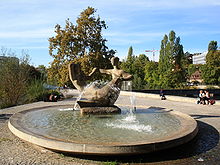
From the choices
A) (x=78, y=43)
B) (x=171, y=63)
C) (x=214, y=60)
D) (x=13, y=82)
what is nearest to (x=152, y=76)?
(x=171, y=63)

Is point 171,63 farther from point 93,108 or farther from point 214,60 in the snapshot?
point 93,108

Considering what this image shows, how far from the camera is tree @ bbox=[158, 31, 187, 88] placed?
45.9 meters

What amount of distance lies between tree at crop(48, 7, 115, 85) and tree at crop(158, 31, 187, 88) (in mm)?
25037

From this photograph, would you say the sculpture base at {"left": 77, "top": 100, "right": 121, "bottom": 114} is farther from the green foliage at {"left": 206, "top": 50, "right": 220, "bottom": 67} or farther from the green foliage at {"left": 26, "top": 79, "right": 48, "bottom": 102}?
the green foliage at {"left": 206, "top": 50, "right": 220, "bottom": 67}

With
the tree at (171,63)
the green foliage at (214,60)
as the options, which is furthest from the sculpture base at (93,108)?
the green foliage at (214,60)

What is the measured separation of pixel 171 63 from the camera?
47.2m

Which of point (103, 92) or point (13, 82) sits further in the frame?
point (13, 82)

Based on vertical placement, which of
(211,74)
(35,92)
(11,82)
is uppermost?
(211,74)

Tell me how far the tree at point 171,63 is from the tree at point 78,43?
25.0 m

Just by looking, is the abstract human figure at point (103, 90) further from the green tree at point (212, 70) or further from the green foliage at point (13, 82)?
the green tree at point (212, 70)

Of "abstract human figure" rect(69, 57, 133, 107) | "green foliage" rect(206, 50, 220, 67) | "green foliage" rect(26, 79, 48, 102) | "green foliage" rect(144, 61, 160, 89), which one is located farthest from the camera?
"green foliage" rect(206, 50, 220, 67)

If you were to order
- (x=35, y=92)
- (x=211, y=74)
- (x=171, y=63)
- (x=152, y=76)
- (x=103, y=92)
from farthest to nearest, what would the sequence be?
(x=211, y=74), (x=152, y=76), (x=171, y=63), (x=35, y=92), (x=103, y=92)

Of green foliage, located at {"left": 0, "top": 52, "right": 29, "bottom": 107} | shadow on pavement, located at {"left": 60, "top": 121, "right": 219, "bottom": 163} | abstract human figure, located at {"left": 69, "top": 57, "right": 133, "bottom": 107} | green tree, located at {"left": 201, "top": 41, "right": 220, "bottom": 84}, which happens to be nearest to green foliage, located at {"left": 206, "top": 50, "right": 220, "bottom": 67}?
green tree, located at {"left": 201, "top": 41, "right": 220, "bottom": 84}

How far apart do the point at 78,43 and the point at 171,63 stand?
28.7 metres
